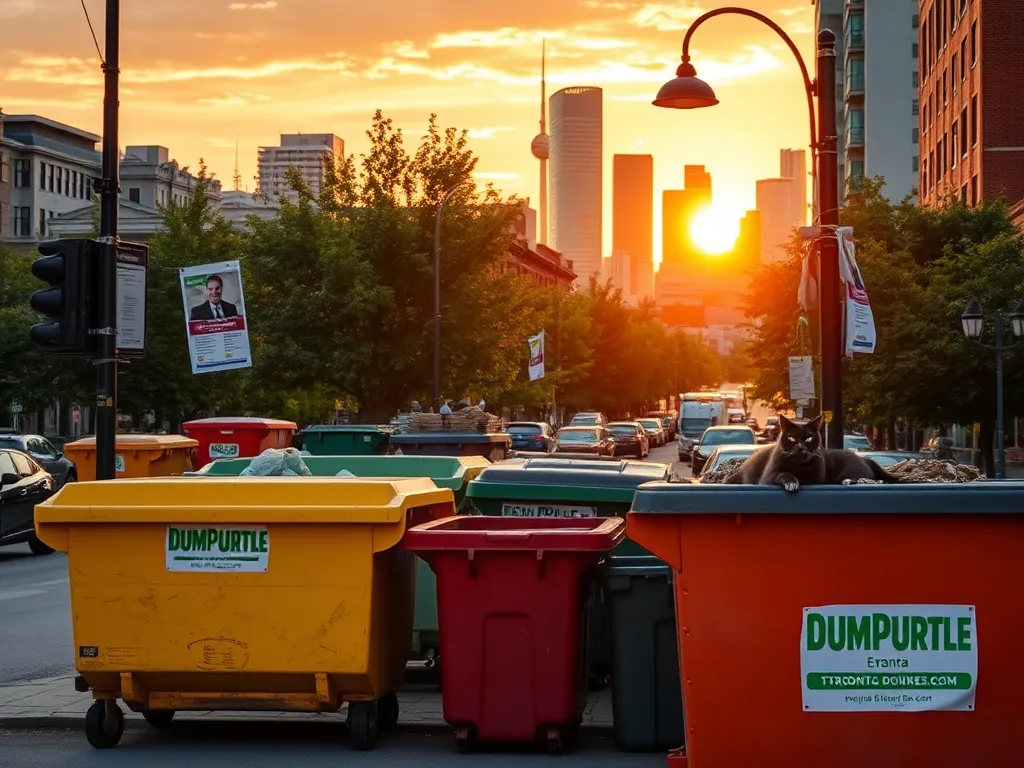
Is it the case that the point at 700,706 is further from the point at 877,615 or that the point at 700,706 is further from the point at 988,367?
the point at 988,367

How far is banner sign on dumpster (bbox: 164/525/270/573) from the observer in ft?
25.2

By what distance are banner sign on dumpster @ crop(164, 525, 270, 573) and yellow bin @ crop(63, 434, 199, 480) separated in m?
14.9

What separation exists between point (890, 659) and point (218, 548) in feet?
11.1

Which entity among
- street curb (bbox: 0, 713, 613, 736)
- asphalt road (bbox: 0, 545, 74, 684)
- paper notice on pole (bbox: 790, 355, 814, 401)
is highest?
paper notice on pole (bbox: 790, 355, 814, 401)

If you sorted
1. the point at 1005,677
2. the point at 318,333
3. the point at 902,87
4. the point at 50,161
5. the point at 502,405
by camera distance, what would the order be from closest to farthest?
the point at 1005,677, the point at 318,333, the point at 502,405, the point at 902,87, the point at 50,161

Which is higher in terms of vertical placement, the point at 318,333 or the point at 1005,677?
the point at 318,333

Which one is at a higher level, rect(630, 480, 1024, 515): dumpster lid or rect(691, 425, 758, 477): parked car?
rect(630, 480, 1024, 515): dumpster lid

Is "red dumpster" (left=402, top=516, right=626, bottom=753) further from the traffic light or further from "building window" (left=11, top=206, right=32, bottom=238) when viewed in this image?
"building window" (left=11, top=206, right=32, bottom=238)

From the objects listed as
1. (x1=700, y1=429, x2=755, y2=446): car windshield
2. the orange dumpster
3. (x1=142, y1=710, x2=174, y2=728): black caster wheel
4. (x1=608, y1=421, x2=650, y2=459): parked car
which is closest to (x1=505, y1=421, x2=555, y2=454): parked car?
(x1=700, y1=429, x2=755, y2=446): car windshield

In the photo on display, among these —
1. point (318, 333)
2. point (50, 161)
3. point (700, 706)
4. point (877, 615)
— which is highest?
point (50, 161)

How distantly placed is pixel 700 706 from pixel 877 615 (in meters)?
0.86

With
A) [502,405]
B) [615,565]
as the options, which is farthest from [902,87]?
[615,565]

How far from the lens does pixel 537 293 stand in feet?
165

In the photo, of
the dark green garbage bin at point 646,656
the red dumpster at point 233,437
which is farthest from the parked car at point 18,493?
the dark green garbage bin at point 646,656
